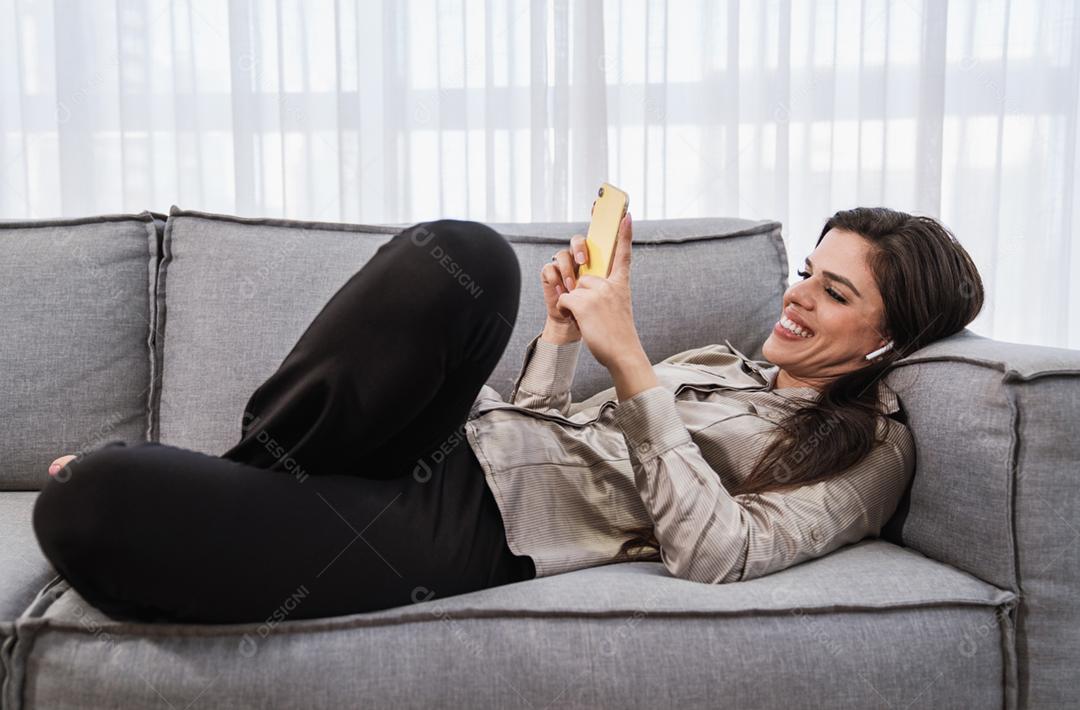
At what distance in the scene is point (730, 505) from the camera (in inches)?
37.6

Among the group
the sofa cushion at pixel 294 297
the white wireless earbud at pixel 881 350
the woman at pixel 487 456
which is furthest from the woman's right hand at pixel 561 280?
the white wireless earbud at pixel 881 350

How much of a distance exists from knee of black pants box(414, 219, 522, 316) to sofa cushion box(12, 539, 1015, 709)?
32 cm

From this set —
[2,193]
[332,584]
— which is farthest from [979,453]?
[2,193]

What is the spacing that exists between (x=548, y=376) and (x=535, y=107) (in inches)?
43.9

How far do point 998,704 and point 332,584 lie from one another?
0.72m

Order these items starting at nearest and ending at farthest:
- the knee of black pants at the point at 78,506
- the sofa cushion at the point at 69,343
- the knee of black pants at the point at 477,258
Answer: the knee of black pants at the point at 78,506 → the knee of black pants at the point at 477,258 → the sofa cushion at the point at 69,343

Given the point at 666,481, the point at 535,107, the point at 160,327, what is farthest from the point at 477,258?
the point at 535,107

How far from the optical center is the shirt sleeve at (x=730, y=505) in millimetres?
940

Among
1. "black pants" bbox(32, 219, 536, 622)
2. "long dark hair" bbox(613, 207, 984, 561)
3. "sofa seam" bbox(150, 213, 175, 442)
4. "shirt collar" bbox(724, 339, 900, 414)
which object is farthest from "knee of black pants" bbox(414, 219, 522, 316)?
"sofa seam" bbox(150, 213, 175, 442)

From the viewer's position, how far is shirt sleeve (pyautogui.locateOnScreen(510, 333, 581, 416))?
3.93ft

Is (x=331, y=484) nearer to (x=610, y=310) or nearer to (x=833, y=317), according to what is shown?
(x=610, y=310)

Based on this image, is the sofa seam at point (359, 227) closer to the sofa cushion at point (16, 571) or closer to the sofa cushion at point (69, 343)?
the sofa cushion at point (69, 343)

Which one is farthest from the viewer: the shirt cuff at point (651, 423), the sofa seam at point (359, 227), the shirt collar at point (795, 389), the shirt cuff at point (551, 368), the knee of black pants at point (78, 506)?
the sofa seam at point (359, 227)

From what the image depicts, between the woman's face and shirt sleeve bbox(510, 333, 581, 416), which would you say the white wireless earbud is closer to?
the woman's face
